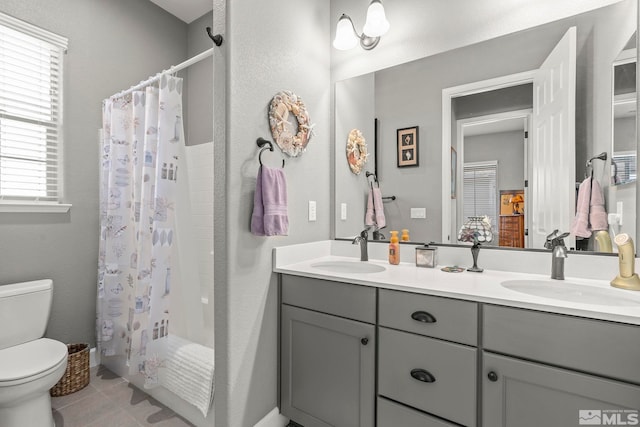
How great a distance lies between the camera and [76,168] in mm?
2195

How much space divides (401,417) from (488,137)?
145 centimetres

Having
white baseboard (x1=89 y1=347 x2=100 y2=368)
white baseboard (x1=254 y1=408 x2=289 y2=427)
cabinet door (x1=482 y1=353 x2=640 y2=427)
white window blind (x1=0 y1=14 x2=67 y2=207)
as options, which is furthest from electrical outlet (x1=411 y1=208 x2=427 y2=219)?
white baseboard (x1=89 y1=347 x2=100 y2=368)

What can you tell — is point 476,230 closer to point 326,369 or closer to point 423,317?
point 423,317

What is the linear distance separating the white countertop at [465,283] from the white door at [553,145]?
11.1 inches

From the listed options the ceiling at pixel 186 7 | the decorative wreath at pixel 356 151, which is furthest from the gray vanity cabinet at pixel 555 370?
the ceiling at pixel 186 7

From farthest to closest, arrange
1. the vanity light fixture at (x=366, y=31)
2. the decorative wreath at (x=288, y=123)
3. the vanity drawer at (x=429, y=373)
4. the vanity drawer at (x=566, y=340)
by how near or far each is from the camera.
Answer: the vanity light fixture at (x=366, y=31) → the decorative wreath at (x=288, y=123) → the vanity drawer at (x=429, y=373) → the vanity drawer at (x=566, y=340)

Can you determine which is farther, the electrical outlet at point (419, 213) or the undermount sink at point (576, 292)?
the electrical outlet at point (419, 213)

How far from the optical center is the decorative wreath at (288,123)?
162 cm

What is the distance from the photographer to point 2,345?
166 centimetres

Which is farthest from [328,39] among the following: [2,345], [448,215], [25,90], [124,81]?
[2,345]

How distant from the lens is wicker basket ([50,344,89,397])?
1898 millimetres

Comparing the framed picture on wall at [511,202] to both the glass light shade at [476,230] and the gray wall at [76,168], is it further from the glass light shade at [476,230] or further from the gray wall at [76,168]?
the gray wall at [76,168]

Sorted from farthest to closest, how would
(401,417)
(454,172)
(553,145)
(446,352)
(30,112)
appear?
(30,112) → (454,172) → (553,145) → (401,417) → (446,352)

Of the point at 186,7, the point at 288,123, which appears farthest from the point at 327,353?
the point at 186,7
